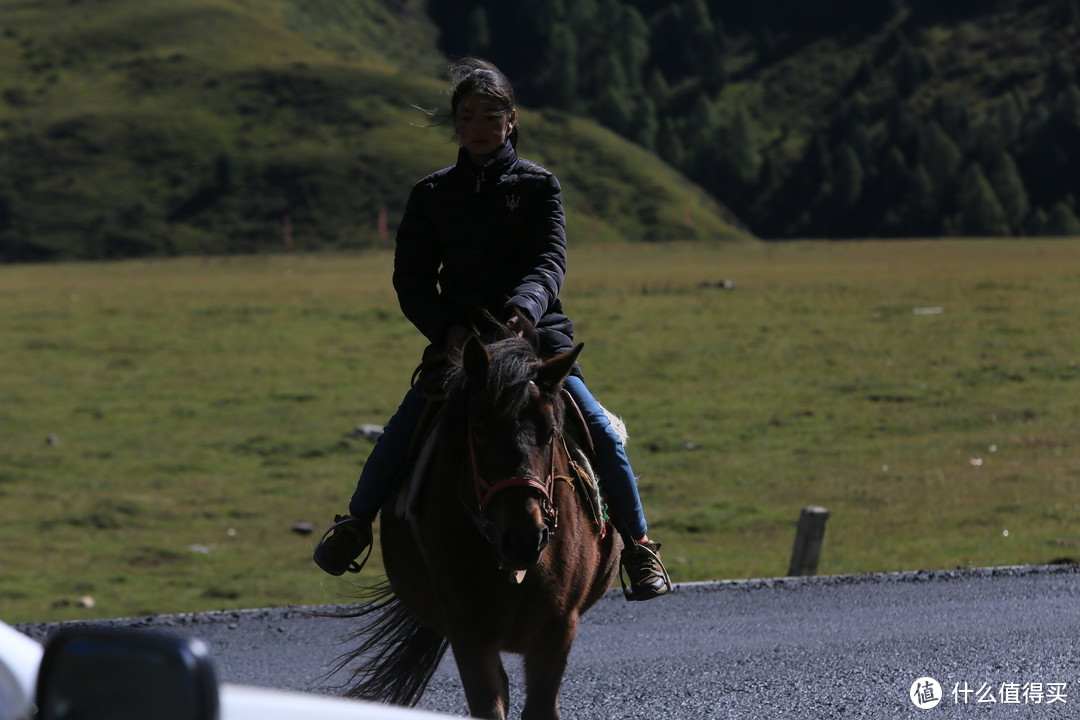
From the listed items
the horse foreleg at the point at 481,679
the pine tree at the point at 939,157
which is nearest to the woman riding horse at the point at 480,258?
the horse foreleg at the point at 481,679

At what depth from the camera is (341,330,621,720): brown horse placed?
17.0 feet

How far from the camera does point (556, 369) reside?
5441 millimetres

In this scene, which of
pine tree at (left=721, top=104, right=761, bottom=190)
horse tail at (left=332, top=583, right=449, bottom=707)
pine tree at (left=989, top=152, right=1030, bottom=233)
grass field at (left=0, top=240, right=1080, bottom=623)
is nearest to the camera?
horse tail at (left=332, top=583, right=449, bottom=707)

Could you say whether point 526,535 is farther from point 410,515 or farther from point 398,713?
point 398,713

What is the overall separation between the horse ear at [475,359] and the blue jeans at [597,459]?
2.87 ft

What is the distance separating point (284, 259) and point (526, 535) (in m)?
93.0

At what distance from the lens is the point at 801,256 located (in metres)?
81.9

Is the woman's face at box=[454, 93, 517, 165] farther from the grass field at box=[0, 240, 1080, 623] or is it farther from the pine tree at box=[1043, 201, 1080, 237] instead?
the pine tree at box=[1043, 201, 1080, 237]

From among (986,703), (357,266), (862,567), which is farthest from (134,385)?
(357,266)

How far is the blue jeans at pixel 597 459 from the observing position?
245 inches

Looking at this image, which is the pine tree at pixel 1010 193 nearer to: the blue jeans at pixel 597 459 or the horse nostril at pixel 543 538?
the blue jeans at pixel 597 459

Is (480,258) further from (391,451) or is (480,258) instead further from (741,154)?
(741,154)

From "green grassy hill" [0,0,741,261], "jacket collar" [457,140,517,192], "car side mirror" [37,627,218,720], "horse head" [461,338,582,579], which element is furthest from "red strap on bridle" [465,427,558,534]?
"green grassy hill" [0,0,741,261]

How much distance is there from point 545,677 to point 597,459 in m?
1.08
